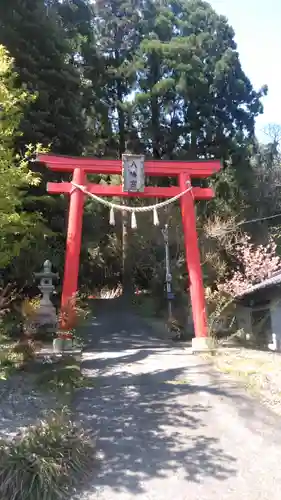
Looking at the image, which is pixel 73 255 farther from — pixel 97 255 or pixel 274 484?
pixel 97 255

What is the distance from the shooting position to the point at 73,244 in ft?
38.3

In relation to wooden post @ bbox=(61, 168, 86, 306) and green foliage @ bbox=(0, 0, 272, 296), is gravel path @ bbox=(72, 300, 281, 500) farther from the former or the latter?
green foliage @ bbox=(0, 0, 272, 296)

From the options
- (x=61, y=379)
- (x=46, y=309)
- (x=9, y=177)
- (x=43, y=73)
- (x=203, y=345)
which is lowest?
(x=61, y=379)

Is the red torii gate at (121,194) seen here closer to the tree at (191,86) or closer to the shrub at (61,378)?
the shrub at (61,378)

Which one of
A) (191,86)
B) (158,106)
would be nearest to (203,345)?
(191,86)

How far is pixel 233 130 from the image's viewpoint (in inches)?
937

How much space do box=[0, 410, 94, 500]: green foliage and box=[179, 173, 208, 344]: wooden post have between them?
7.15m

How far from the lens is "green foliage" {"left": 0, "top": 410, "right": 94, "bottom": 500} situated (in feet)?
12.1

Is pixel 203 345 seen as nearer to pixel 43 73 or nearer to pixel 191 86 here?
pixel 43 73

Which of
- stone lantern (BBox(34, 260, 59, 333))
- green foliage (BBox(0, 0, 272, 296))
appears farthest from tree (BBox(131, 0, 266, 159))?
stone lantern (BBox(34, 260, 59, 333))

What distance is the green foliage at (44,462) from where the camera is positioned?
12.1ft

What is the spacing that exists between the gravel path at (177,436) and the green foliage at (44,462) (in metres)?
0.20

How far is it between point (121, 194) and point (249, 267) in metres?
7.93

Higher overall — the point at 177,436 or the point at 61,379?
the point at 61,379
